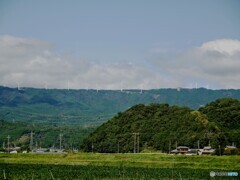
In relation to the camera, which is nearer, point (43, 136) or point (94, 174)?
point (94, 174)

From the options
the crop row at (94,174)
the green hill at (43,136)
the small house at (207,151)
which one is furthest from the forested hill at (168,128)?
the green hill at (43,136)

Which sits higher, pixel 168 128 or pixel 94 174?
pixel 168 128

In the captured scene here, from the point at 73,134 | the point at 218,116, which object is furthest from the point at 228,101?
the point at 73,134

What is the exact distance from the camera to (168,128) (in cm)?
9275

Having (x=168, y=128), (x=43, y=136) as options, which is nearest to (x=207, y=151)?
(x=168, y=128)

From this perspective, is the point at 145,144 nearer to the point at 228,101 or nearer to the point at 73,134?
the point at 228,101

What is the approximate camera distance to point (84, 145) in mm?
101125

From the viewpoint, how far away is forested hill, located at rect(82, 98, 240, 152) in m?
86.4

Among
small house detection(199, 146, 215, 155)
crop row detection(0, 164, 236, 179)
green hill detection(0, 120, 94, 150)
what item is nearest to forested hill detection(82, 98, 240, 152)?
small house detection(199, 146, 215, 155)

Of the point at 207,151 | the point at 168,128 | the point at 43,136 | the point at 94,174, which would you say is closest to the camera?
the point at 94,174

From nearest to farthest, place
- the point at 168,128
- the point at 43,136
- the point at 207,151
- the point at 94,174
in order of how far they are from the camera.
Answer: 1. the point at 94,174
2. the point at 207,151
3. the point at 168,128
4. the point at 43,136

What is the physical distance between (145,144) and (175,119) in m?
8.25

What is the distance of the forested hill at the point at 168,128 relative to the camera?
283ft

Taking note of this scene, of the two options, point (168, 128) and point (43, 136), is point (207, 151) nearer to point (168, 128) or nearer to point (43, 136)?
point (168, 128)
